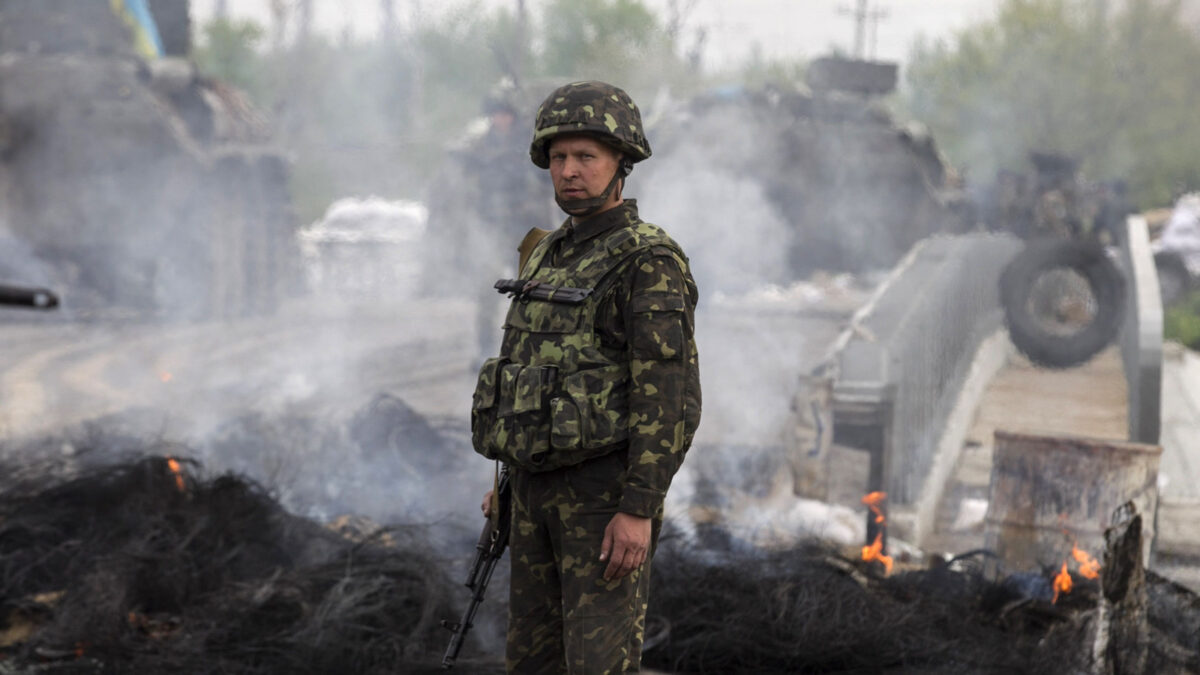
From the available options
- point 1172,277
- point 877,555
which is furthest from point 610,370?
point 1172,277

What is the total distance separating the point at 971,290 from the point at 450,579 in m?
7.65

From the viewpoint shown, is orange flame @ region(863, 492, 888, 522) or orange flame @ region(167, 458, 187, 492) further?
orange flame @ region(863, 492, 888, 522)

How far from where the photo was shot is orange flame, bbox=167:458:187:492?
5309 mm

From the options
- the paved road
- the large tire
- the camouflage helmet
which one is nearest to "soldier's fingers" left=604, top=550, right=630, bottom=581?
the camouflage helmet

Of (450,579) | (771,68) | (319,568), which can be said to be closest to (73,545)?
(319,568)

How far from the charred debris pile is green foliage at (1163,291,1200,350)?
15.1 metres

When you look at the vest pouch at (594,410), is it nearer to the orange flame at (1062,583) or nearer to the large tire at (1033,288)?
the orange flame at (1062,583)

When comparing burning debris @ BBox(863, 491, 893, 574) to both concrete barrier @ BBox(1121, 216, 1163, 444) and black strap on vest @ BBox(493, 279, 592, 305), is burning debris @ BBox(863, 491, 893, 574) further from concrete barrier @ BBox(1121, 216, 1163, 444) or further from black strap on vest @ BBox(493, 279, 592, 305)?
black strap on vest @ BBox(493, 279, 592, 305)

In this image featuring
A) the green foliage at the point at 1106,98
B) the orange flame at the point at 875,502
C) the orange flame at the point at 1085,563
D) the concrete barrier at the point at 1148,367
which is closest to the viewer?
the orange flame at the point at 1085,563

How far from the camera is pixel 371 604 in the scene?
407cm

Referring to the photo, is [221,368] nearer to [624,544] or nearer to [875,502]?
[875,502]

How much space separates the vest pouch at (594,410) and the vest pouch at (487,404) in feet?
0.67

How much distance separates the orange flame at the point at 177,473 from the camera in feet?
17.4

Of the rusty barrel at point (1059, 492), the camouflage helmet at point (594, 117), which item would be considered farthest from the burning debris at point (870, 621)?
the camouflage helmet at point (594, 117)
